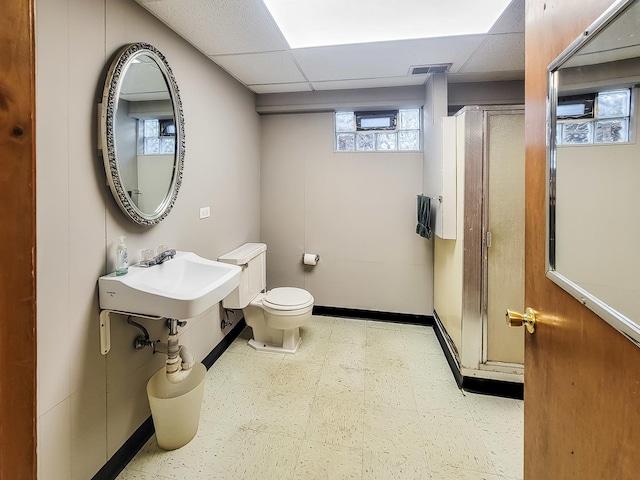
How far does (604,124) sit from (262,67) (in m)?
2.28

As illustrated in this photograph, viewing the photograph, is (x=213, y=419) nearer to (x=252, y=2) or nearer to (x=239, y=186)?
(x=239, y=186)

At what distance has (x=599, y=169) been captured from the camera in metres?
0.61

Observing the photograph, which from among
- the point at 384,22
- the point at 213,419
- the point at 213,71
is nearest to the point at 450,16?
the point at 384,22

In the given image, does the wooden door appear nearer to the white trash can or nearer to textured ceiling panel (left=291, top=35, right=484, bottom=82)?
textured ceiling panel (left=291, top=35, right=484, bottom=82)

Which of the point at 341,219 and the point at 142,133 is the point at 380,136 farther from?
the point at 142,133

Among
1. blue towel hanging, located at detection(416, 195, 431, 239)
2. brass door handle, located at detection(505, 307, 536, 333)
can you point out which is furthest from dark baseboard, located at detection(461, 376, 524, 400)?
brass door handle, located at detection(505, 307, 536, 333)

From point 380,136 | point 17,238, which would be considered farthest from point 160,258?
point 380,136

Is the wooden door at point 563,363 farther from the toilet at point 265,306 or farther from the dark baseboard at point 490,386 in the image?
the toilet at point 265,306

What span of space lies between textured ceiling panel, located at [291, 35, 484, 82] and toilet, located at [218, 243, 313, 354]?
1.59 m

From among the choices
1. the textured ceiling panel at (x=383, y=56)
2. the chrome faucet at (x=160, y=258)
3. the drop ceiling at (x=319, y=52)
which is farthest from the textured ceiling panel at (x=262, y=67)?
the chrome faucet at (x=160, y=258)

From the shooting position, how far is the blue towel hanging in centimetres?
255

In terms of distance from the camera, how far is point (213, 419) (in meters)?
1.72

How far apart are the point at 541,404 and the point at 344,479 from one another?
39.5 inches

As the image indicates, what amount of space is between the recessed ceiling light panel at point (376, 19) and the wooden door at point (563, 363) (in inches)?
41.5
